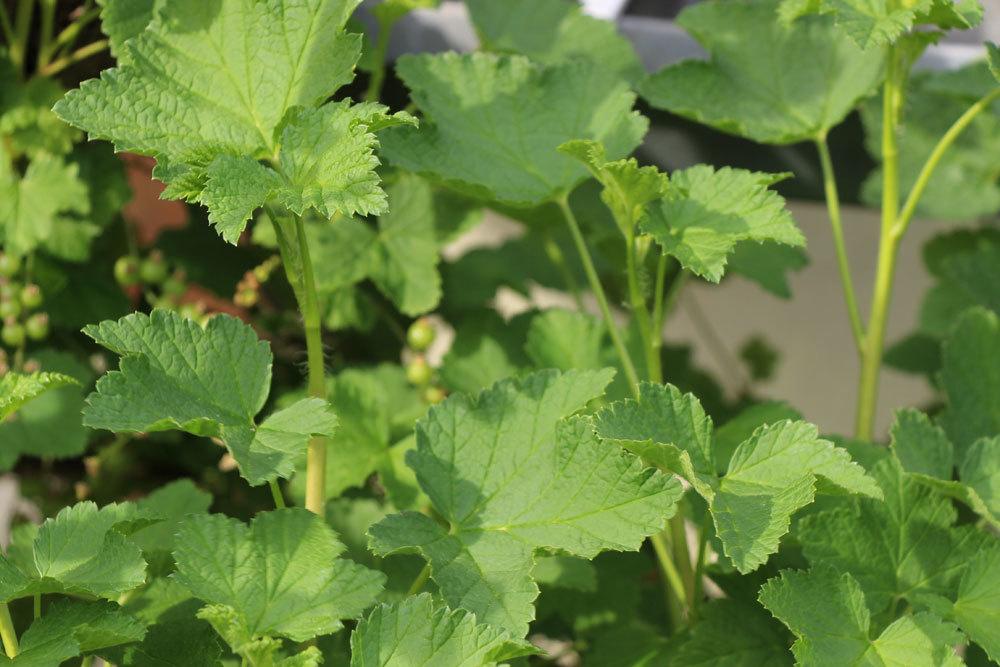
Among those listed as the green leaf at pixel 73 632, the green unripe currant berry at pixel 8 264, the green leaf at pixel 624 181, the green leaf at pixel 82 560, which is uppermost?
the green leaf at pixel 624 181

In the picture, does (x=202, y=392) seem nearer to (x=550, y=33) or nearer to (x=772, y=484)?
(x=772, y=484)

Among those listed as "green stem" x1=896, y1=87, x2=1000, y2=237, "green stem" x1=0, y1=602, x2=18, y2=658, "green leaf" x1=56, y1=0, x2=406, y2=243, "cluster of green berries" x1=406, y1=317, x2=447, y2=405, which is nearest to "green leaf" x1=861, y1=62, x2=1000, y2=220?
"green stem" x1=896, y1=87, x2=1000, y2=237

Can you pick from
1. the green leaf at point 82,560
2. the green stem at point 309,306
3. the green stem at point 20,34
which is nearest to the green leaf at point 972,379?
the green stem at point 309,306

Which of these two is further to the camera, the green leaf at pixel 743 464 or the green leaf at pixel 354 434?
the green leaf at pixel 354 434

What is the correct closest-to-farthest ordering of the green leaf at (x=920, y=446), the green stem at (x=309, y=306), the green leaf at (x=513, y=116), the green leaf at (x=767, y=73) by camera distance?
the green stem at (x=309, y=306), the green leaf at (x=920, y=446), the green leaf at (x=513, y=116), the green leaf at (x=767, y=73)

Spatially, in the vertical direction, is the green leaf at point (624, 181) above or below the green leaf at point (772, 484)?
above

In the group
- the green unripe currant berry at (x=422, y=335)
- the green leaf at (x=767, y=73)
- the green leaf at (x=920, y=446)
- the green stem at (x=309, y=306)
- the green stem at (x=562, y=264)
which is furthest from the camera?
the green stem at (x=562, y=264)

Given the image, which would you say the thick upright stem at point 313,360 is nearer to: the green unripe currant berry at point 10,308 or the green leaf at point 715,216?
the green leaf at point 715,216

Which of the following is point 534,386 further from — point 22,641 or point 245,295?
point 245,295
